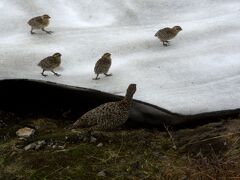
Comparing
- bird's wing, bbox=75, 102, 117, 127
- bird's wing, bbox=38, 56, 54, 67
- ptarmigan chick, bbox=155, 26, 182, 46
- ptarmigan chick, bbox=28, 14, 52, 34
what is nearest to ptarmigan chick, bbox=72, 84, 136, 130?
bird's wing, bbox=75, 102, 117, 127

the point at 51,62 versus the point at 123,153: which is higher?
the point at 51,62

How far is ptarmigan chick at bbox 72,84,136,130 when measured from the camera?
4.57 metres

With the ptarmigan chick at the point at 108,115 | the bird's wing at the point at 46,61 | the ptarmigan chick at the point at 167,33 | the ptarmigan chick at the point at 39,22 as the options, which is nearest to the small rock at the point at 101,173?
the ptarmigan chick at the point at 108,115

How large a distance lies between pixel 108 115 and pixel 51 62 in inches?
34.0

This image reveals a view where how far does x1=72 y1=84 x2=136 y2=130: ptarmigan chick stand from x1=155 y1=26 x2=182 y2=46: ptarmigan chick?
123 cm

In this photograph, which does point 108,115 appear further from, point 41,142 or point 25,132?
point 25,132

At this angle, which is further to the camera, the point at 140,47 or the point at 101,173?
the point at 140,47

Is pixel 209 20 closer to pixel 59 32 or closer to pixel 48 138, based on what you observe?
pixel 59 32

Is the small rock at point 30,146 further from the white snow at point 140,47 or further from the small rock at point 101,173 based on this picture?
the white snow at point 140,47

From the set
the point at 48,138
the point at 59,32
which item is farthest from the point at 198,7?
the point at 48,138

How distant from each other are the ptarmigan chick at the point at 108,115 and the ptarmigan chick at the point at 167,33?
123 cm

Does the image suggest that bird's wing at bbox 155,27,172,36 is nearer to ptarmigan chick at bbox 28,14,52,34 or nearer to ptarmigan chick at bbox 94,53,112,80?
ptarmigan chick at bbox 94,53,112,80

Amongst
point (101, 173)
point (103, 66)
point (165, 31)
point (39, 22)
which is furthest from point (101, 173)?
point (39, 22)

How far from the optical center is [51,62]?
5.02 meters
